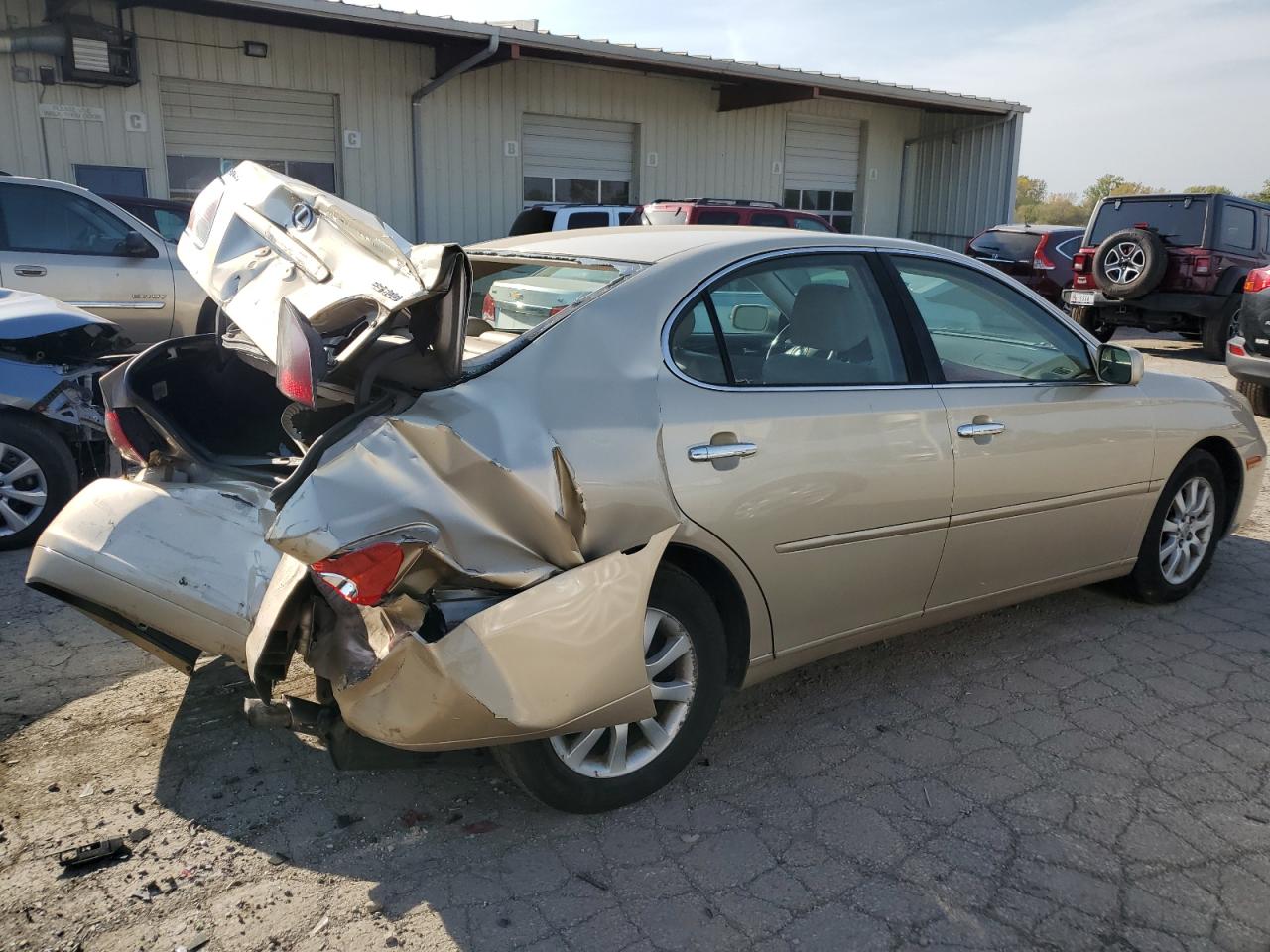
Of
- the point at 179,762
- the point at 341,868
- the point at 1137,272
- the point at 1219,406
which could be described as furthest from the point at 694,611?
the point at 1137,272

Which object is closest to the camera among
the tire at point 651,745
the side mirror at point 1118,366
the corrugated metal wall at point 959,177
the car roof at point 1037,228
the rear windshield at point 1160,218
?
the tire at point 651,745

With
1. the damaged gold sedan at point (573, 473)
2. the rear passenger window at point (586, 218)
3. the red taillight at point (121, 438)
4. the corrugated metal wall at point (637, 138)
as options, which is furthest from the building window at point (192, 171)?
the damaged gold sedan at point (573, 473)

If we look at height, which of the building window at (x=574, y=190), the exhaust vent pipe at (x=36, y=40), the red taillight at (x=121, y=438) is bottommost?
the red taillight at (x=121, y=438)

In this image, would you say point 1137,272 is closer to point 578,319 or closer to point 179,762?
point 578,319

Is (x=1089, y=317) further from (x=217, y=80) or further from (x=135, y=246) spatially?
(x=217, y=80)

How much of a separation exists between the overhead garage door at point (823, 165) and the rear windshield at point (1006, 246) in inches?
199

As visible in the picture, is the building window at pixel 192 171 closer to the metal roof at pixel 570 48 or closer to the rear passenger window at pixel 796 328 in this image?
the metal roof at pixel 570 48

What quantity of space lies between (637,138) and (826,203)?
517cm

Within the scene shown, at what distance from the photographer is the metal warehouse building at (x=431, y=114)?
41.1 feet

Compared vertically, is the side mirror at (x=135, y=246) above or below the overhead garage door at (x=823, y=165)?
below

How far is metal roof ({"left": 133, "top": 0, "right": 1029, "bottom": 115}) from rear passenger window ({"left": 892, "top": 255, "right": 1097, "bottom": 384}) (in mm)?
11091

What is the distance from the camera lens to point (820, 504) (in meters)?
3.28

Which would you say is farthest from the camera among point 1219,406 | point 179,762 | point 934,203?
point 934,203

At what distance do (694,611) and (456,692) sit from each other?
32.1 inches
